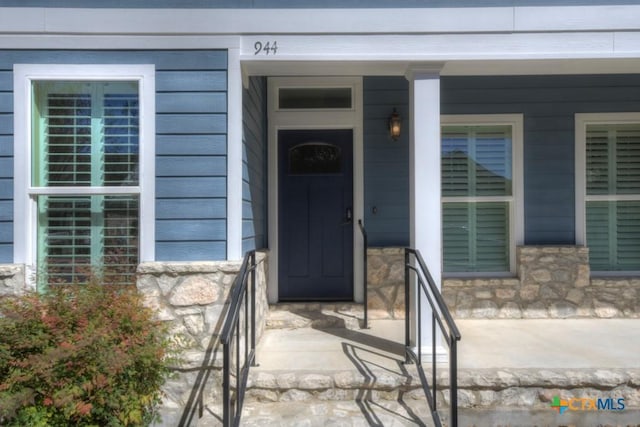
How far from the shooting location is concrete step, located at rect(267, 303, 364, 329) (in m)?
3.97

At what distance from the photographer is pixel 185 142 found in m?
3.06

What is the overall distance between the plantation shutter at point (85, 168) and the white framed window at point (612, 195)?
396 centimetres

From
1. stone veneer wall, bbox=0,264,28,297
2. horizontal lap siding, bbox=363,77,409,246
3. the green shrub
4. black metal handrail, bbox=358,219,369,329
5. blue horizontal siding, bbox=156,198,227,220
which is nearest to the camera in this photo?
the green shrub

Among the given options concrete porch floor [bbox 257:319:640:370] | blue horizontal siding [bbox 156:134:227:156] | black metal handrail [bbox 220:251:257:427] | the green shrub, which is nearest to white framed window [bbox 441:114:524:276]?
concrete porch floor [bbox 257:319:640:370]

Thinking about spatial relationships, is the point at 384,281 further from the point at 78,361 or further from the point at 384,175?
the point at 78,361

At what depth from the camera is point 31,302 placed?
2.60 m

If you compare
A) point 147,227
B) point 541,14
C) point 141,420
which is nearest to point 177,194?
point 147,227

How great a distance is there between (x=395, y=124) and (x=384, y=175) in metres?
0.47

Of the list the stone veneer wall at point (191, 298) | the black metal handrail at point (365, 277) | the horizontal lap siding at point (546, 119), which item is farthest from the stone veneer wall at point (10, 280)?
the horizontal lap siding at point (546, 119)

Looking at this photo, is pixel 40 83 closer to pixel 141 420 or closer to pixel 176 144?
pixel 176 144

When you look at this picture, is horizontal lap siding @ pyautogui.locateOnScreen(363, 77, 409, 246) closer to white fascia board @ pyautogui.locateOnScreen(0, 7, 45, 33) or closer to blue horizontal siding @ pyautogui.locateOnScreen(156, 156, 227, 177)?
blue horizontal siding @ pyautogui.locateOnScreen(156, 156, 227, 177)

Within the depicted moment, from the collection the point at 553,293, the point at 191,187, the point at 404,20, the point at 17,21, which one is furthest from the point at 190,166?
the point at 553,293

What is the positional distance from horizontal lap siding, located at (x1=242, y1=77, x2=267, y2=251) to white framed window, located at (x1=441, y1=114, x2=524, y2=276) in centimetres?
169

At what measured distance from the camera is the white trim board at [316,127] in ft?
14.1
